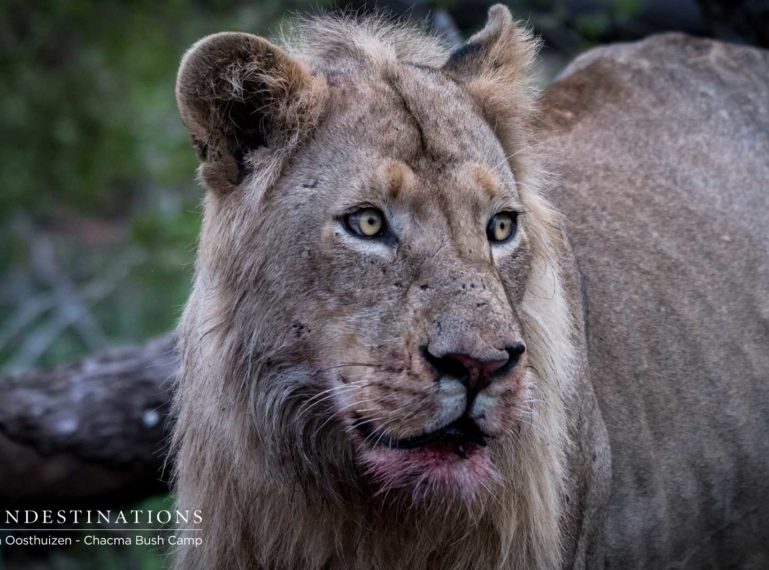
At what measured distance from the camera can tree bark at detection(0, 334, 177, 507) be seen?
5.53 metres

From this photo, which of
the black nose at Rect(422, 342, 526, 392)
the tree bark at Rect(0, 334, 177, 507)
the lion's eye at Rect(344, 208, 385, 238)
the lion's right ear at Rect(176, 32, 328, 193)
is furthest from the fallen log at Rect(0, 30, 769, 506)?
the black nose at Rect(422, 342, 526, 392)

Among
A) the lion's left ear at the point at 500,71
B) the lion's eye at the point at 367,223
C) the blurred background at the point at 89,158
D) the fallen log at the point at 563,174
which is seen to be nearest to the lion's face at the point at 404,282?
the lion's eye at the point at 367,223

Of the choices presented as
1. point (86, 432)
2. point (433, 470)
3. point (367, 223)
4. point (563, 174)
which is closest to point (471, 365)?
point (433, 470)

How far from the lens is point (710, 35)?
20.8 ft

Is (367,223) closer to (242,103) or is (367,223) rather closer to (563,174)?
(242,103)

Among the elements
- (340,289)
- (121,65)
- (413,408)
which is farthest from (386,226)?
(121,65)

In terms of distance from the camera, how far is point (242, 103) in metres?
3.38

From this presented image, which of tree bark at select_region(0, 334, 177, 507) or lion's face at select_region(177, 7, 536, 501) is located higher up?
lion's face at select_region(177, 7, 536, 501)

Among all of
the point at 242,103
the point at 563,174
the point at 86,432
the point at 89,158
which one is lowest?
the point at 86,432

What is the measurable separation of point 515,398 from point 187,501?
1.21m

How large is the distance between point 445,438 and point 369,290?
16.6 inches

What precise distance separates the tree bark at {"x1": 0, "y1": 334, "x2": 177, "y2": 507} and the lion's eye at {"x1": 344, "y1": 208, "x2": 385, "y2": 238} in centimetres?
249

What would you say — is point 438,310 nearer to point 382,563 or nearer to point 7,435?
point 382,563

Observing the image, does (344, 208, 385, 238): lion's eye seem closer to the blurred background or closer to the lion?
the lion
